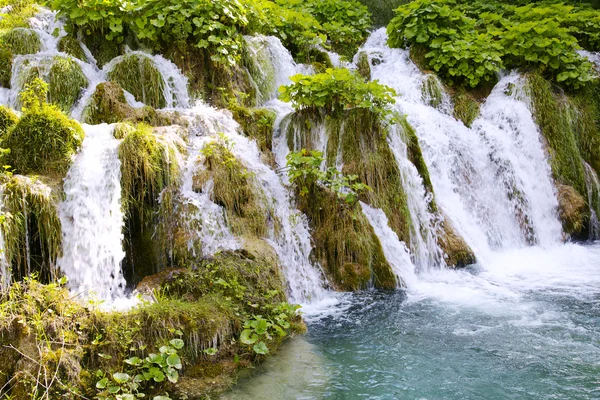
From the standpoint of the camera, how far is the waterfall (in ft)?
27.6

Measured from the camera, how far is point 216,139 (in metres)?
6.59

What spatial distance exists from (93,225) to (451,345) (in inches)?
147

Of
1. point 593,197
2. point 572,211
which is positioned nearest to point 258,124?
point 572,211

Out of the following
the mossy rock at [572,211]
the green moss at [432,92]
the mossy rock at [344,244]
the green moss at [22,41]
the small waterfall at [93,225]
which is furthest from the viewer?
the green moss at [432,92]

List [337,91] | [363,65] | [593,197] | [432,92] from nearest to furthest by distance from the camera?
1. [337,91]
2. [593,197]
3. [432,92]
4. [363,65]

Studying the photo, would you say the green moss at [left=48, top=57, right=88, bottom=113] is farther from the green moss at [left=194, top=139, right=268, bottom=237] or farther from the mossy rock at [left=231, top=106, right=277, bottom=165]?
the green moss at [left=194, top=139, right=268, bottom=237]

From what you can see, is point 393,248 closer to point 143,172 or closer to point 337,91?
point 337,91

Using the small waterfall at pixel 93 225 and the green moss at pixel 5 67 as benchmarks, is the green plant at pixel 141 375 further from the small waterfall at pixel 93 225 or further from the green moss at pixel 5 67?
the green moss at pixel 5 67

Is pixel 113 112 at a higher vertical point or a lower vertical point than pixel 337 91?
lower

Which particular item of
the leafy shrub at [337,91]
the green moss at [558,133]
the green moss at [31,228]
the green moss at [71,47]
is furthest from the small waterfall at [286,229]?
the green moss at [558,133]

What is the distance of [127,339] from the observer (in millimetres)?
3729

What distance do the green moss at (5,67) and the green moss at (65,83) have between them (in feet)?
2.13

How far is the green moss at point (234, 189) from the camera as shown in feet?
19.3

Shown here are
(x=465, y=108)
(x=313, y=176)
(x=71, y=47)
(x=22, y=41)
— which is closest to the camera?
(x=313, y=176)
